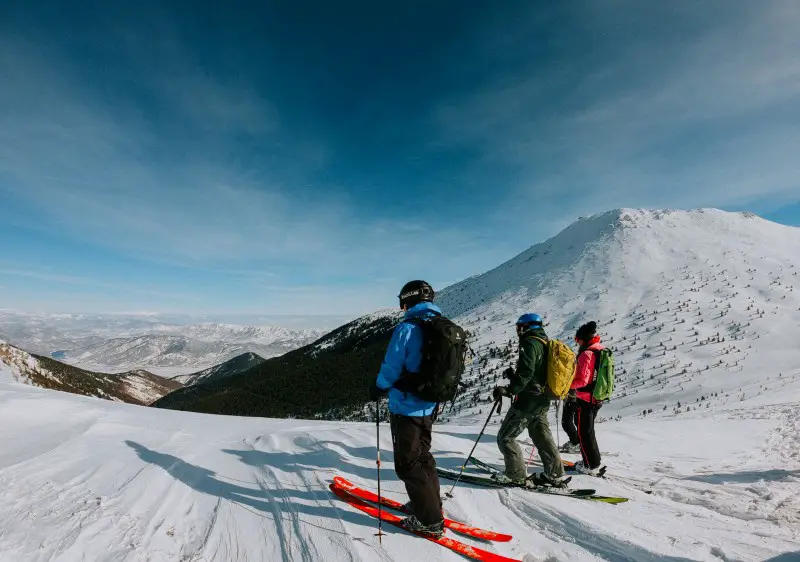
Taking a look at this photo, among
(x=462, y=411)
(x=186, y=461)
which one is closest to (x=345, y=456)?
(x=186, y=461)

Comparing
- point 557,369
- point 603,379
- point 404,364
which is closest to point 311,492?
point 404,364

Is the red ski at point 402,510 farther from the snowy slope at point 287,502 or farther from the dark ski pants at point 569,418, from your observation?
the dark ski pants at point 569,418

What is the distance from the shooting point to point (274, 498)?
559cm

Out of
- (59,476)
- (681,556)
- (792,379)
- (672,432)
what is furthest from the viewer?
(792,379)

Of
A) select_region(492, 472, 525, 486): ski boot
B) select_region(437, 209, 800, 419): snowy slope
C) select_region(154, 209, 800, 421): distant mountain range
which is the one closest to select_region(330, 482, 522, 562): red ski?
select_region(492, 472, 525, 486): ski boot

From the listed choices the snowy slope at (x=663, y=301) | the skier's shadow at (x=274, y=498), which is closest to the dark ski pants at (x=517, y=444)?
the skier's shadow at (x=274, y=498)

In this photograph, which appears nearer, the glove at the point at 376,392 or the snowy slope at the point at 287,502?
the snowy slope at the point at 287,502

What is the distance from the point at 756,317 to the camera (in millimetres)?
45562

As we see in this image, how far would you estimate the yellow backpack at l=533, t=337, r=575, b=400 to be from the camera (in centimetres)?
632

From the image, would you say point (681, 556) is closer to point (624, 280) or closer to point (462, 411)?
point (462, 411)

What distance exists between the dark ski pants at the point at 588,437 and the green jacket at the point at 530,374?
1651mm

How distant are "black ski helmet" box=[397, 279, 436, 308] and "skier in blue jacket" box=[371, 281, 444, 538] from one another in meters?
0.21

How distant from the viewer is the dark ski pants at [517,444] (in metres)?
6.38

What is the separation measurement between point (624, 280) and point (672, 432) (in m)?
77.1
